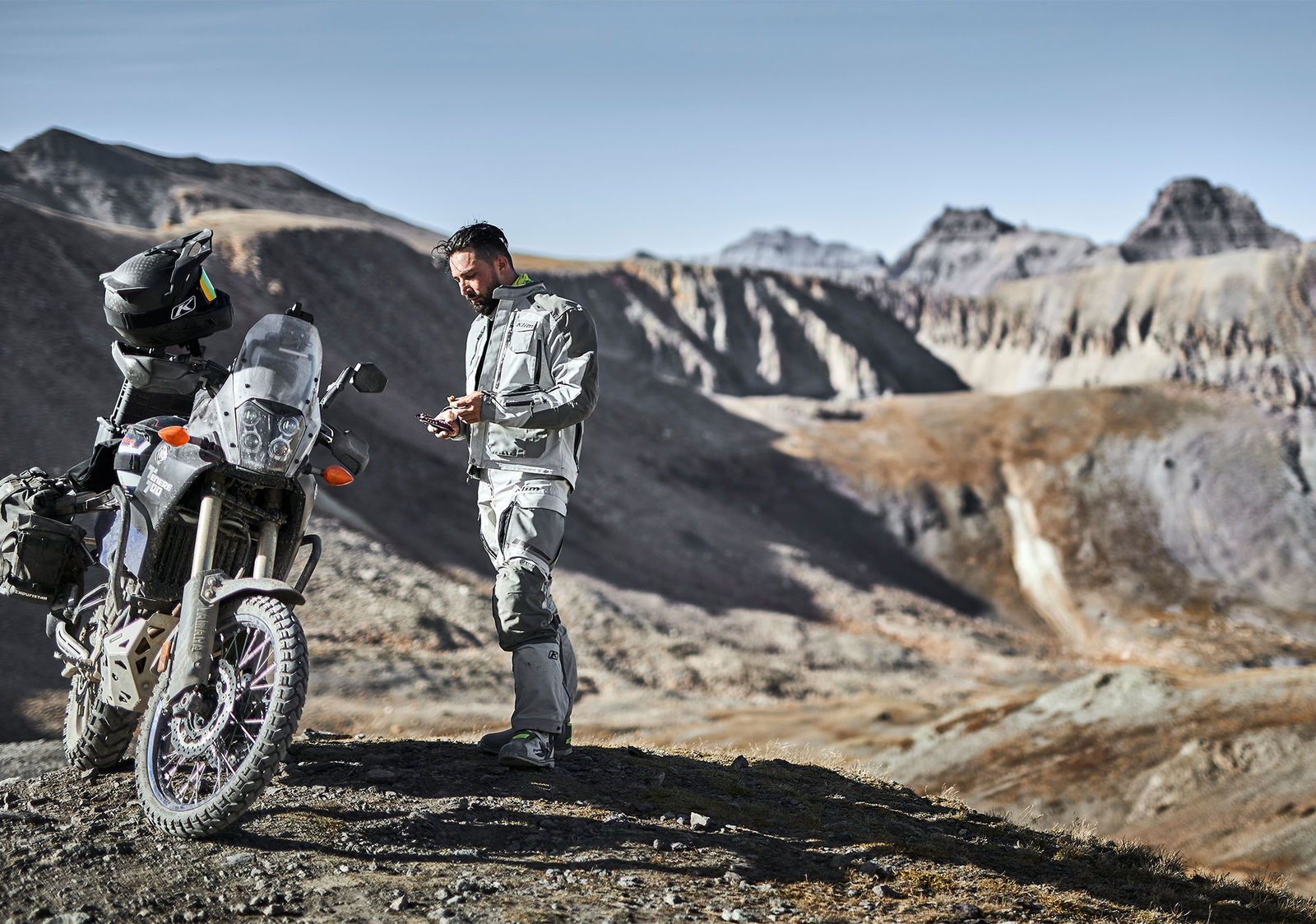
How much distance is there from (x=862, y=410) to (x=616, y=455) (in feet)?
54.6

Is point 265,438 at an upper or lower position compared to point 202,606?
upper

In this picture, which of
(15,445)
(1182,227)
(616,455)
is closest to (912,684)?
(616,455)

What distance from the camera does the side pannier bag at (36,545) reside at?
18.8ft

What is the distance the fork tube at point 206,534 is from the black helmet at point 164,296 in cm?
98

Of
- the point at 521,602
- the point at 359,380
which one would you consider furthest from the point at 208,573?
the point at 521,602

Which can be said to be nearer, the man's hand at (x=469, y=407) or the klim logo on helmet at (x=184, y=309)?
the klim logo on helmet at (x=184, y=309)

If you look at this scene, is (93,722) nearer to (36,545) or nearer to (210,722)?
(36,545)

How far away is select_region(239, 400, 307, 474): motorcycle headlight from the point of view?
4496 mm

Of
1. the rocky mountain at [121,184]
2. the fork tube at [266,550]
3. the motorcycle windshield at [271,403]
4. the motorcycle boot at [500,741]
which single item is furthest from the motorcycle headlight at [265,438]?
the rocky mountain at [121,184]

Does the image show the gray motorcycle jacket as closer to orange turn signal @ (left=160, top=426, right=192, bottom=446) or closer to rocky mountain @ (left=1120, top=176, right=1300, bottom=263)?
orange turn signal @ (left=160, top=426, right=192, bottom=446)

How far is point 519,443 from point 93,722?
2.67 metres

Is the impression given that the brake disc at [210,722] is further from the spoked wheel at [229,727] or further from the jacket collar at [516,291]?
the jacket collar at [516,291]

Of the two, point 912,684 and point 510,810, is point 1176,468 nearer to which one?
point 912,684

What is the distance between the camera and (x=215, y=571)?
4555 mm
